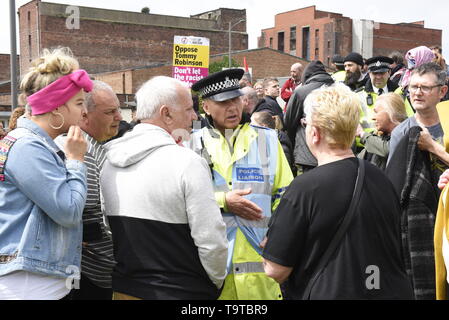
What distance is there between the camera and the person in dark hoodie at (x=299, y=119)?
6.46 metres

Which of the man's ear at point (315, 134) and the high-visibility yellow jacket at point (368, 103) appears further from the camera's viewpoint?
the high-visibility yellow jacket at point (368, 103)

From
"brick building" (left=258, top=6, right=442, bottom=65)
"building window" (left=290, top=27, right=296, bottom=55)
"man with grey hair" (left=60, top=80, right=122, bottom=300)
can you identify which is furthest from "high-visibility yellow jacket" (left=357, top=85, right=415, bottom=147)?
"building window" (left=290, top=27, right=296, bottom=55)

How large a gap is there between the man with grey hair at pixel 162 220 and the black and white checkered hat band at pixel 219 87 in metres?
0.96

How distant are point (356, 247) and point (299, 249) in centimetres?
27

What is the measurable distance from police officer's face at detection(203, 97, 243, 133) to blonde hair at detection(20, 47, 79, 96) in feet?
3.98

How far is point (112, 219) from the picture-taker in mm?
2965

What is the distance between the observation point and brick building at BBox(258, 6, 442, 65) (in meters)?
70.1

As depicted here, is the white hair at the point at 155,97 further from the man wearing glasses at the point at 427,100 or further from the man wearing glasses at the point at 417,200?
the man wearing glasses at the point at 427,100

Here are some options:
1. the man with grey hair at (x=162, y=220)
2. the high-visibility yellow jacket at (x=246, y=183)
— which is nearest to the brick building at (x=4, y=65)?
the high-visibility yellow jacket at (x=246, y=183)

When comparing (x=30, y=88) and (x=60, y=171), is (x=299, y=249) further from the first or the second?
→ (x=30, y=88)

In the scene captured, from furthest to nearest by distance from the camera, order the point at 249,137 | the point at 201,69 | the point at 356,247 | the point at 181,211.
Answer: the point at 201,69 < the point at 249,137 < the point at 181,211 < the point at 356,247

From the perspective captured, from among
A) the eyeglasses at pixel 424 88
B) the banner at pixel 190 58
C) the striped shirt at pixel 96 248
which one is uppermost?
the banner at pixel 190 58

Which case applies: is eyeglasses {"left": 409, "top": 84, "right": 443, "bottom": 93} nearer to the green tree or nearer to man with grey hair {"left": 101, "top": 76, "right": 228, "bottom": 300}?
man with grey hair {"left": 101, "top": 76, "right": 228, "bottom": 300}
